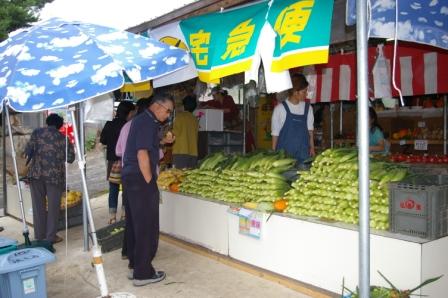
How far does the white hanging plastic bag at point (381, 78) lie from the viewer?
19.1 feet

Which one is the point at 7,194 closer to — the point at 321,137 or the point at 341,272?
the point at 321,137

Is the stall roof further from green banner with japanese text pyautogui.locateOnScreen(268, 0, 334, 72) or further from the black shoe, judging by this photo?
the black shoe

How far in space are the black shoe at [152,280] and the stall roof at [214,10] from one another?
133 inches

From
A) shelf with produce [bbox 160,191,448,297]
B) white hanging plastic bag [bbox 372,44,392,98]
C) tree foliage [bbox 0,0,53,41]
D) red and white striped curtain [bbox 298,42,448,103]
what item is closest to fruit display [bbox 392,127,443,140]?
red and white striped curtain [bbox 298,42,448,103]

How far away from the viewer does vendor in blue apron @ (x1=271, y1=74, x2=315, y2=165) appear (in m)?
5.68

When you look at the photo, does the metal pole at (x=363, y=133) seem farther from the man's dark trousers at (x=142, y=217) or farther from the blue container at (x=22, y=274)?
the man's dark trousers at (x=142, y=217)

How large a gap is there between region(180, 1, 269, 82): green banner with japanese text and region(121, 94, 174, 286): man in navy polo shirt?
2.88 feet

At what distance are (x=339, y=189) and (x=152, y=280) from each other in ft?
7.77

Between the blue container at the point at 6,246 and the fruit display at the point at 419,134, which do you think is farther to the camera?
the fruit display at the point at 419,134

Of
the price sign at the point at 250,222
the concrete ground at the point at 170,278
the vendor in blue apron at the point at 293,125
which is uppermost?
Result: the vendor in blue apron at the point at 293,125

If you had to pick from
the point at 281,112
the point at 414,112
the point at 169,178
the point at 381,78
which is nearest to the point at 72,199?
the point at 169,178

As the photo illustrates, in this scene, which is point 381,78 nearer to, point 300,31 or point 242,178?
point 300,31

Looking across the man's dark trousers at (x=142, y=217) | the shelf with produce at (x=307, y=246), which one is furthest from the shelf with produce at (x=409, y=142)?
the man's dark trousers at (x=142, y=217)

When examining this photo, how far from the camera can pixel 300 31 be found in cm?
429
